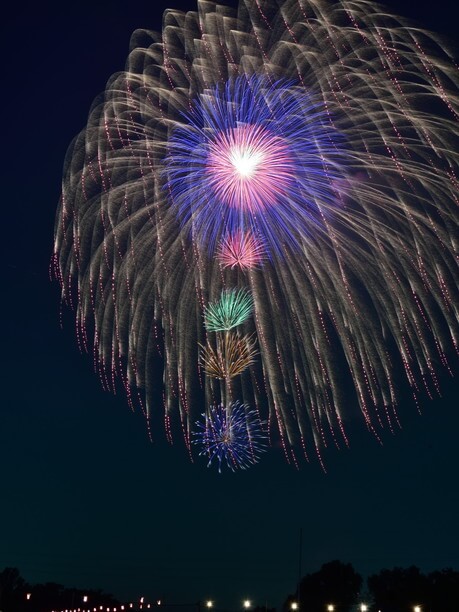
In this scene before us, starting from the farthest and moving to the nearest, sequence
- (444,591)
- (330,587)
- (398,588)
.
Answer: (330,587), (398,588), (444,591)

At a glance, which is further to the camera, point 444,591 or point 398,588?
point 398,588

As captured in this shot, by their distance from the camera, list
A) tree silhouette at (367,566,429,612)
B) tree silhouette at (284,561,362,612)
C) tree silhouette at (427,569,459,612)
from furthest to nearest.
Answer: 1. tree silhouette at (284,561,362,612)
2. tree silhouette at (367,566,429,612)
3. tree silhouette at (427,569,459,612)

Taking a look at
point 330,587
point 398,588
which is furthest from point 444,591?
point 330,587

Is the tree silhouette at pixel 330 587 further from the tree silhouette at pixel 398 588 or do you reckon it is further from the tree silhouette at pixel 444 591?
the tree silhouette at pixel 444 591

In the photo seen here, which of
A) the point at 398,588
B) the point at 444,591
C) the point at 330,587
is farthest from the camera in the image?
the point at 330,587

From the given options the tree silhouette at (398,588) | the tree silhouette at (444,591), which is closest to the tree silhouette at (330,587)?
the tree silhouette at (398,588)

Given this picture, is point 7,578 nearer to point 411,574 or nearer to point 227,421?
point 411,574

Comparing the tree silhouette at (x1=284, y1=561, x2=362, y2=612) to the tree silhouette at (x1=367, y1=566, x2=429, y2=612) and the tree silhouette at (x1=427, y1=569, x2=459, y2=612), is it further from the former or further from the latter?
the tree silhouette at (x1=427, y1=569, x2=459, y2=612)

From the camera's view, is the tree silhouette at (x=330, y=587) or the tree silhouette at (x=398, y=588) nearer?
the tree silhouette at (x=398, y=588)

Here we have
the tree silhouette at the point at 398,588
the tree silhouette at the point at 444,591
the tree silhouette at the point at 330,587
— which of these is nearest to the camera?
the tree silhouette at the point at 444,591

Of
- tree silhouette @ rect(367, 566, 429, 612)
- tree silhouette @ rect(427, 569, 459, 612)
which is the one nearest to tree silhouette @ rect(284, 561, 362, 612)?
tree silhouette @ rect(367, 566, 429, 612)

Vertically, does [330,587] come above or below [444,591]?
above

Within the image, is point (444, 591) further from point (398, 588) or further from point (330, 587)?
point (330, 587)
